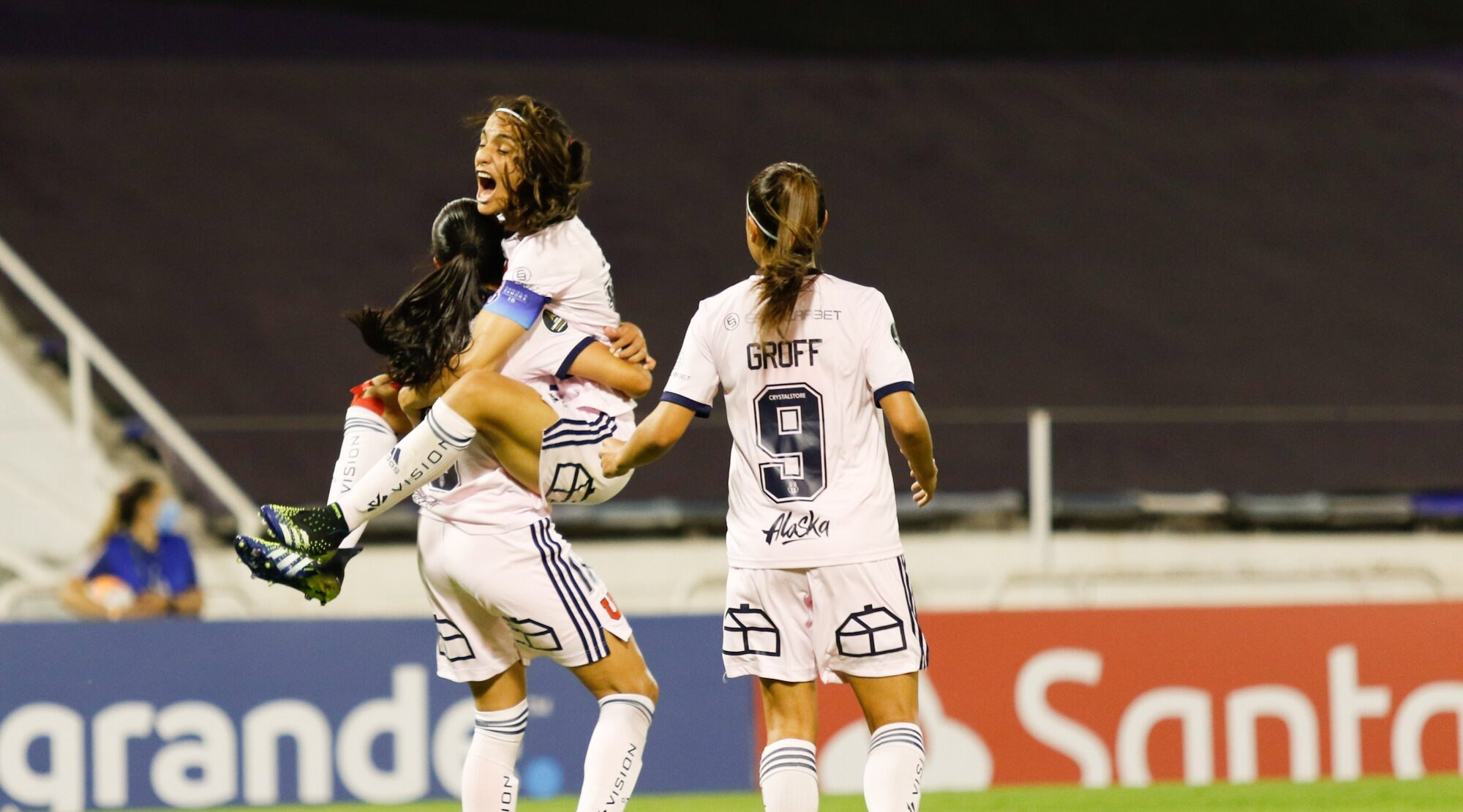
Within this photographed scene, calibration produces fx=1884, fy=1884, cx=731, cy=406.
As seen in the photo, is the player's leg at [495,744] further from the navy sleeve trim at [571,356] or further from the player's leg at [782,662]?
the navy sleeve trim at [571,356]

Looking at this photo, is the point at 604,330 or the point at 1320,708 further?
the point at 1320,708

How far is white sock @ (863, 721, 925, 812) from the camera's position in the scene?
13.4 ft

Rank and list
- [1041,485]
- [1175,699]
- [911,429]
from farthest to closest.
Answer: [1041,485] → [1175,699] → [911,429]

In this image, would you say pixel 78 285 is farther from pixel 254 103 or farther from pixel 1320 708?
pixel 1320 708

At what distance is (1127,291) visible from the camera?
1547 cm

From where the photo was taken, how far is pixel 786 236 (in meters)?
4.06

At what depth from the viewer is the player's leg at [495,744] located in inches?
169

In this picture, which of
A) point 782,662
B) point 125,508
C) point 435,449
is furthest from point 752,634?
point 125,508

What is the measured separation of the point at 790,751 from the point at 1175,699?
3.45 m

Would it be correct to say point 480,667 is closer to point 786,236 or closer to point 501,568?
point 501,568

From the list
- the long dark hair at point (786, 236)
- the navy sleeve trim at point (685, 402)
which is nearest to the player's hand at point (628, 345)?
the navy sleeve trim at point (685, 402)

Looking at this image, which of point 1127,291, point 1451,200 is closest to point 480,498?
point 1127,291

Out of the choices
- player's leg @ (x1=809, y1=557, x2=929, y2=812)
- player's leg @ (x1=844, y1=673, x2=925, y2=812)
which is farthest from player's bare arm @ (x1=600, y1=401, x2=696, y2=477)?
player's leg @ (x1=844, y1=673, x2=925, y2=812)

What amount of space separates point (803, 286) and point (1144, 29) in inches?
606
